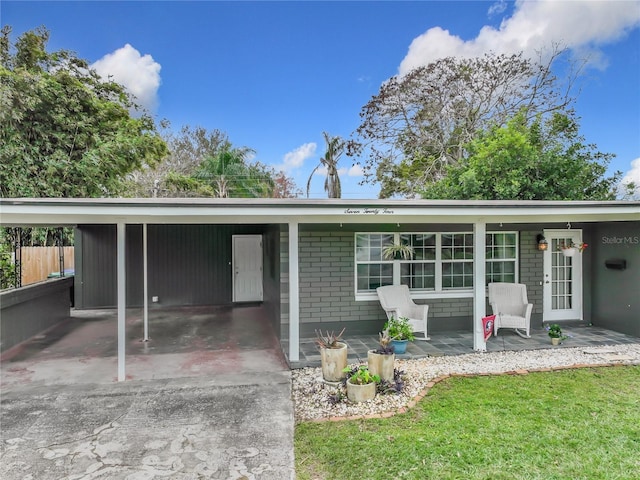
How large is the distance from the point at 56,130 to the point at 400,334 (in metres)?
13.0

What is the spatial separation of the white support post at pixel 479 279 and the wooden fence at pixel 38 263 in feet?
31.7

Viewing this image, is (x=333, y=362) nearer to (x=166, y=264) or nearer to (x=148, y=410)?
(x=148, y=410)

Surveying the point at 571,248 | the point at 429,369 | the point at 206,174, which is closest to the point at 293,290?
the point at 429,369

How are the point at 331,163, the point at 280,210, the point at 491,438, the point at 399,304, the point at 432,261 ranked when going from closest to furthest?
the point at 491,438 < the point at 280,210 < the point at 399,304 < the point at 432,261 < the point at 331,163

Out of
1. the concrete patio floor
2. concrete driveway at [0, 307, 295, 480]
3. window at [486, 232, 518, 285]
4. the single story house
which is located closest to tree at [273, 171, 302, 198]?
the single story house

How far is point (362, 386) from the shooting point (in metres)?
4.01

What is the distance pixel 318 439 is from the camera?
3.32 m

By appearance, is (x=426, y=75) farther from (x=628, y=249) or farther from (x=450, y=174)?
(x=628, y=249)

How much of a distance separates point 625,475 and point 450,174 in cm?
1273

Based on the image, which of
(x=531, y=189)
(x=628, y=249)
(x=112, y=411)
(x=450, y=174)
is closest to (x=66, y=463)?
(x=112, y=411)

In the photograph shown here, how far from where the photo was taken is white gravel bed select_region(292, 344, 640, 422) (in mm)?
3928

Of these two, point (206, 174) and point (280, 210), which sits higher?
point (206, 174)

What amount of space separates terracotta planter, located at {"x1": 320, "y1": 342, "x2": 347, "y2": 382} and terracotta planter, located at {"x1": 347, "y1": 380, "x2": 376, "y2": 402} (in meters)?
0.47

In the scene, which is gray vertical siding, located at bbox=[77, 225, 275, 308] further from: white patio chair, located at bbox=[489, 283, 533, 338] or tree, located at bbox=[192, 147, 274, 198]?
tree, located at bbox=[192, 147, 274, 198]
